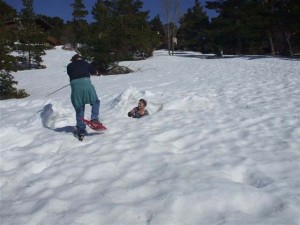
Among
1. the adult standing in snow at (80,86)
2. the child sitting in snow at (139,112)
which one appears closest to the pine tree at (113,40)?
the child sitting in snow at (139,112)

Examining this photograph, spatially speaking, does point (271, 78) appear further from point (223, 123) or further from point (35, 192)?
point (35, 192)

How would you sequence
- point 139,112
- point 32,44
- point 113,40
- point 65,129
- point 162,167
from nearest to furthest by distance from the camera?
point 162,167 → point 65,129 → point 139,112 → point 113,40 → point 32,44

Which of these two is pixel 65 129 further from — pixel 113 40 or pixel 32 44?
pixel 32 44

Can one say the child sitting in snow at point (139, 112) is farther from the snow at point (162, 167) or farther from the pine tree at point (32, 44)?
the pine tree at point (32, 44)

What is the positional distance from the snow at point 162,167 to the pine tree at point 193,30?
4174cm

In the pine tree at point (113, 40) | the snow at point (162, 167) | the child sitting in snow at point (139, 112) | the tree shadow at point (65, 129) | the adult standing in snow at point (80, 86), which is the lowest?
the snow at point (162, 167)

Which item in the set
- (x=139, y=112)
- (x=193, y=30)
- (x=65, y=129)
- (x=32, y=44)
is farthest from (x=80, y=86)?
(x=193, y=30)

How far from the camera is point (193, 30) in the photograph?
2226 inches

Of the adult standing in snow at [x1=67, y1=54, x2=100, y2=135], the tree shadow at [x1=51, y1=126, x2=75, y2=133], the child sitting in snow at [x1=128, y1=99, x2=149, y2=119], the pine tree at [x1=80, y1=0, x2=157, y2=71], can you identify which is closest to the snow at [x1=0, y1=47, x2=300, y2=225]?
the tree shadow at [x1=51, y1=126, x2=75, y2=133]

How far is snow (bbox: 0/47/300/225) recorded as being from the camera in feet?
12.9

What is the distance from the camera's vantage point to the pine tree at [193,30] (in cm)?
5281

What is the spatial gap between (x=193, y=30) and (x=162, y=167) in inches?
2128

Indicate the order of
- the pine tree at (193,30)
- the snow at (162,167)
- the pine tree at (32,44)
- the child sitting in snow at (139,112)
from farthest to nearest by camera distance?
the pine tree at (193,30), the pine tree at (32,44), the child sitting in snow at (139,112), the snow at (162,167)

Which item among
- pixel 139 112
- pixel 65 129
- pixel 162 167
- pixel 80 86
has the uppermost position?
pixel 80 86
